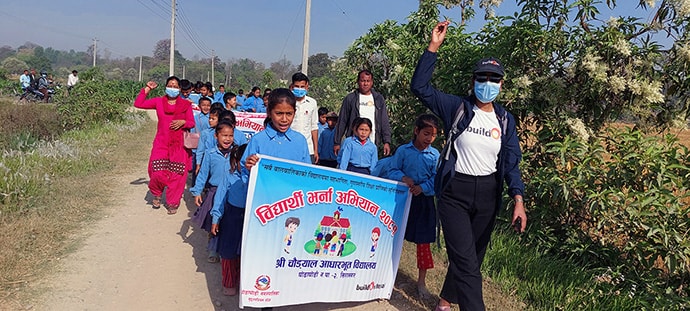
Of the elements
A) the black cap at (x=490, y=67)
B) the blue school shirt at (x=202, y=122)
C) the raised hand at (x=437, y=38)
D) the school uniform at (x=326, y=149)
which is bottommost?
the school uniform at (x=326, y=149)

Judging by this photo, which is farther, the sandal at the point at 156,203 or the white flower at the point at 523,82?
the sandal at the point at 156,203

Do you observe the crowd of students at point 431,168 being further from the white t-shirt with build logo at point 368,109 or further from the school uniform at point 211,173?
the white t-shirt with build logo at point 368,109

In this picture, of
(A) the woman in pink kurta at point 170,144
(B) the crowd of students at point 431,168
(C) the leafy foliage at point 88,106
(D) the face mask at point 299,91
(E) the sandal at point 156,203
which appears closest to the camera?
(B) the crowd of students at point 431,168

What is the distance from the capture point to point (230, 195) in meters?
3.73

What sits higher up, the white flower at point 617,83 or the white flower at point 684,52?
the white flower at point 684,52

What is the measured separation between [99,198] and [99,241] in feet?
5.85

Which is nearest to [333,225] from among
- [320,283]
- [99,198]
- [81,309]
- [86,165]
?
[320,283]

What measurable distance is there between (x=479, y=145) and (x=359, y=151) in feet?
7.07

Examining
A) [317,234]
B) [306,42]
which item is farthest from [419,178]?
[306,42]

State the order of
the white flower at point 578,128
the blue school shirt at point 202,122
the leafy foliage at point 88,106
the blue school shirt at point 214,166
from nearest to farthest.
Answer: the white flower at point 578,128 → the blue school shirt at point 214,166 → the blue school shirt at point 202,122 → the leafy foliage at point 88,106

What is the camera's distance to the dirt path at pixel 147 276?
145 inches

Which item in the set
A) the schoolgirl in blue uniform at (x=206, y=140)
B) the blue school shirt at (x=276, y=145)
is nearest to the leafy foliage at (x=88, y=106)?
the schoolgirl in blue uniform at (x=206, y=140)

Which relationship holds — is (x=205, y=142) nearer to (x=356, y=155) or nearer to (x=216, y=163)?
(x=216, y=163)

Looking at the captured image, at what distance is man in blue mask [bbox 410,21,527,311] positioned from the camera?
3.10m
